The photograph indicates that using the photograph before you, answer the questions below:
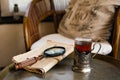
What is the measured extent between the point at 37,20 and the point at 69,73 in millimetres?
858

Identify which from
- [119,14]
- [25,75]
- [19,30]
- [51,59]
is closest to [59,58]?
[51,59]

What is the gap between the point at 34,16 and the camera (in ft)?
6.09

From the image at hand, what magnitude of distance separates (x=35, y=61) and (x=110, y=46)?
2.03 ft

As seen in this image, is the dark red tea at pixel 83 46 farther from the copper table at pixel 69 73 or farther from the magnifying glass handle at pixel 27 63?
the magnifying glass handle at pixel 27 63

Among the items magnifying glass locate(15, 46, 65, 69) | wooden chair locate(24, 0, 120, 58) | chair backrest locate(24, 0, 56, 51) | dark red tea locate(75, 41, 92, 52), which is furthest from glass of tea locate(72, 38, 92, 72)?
chair backrest locate(24, 0, 56, 51)

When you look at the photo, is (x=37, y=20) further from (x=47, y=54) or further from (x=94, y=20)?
(x=47, y=54)

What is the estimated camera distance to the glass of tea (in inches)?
44.7

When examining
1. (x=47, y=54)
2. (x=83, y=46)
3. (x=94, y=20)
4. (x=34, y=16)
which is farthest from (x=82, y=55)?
(x=34, y=16)

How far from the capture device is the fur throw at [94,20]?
5.52 feet

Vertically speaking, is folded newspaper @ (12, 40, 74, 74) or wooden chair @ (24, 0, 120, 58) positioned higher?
wooden chair @ (24, 0, 120, 58)

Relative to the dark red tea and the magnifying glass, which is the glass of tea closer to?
the dark red tea

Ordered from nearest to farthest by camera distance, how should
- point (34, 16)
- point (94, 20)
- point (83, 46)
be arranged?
1. point (83, 46)
2. point (94, 20)
3. point (34, 16)

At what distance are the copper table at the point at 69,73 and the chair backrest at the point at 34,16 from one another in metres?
0.51

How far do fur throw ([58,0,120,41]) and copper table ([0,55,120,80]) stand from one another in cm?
44
